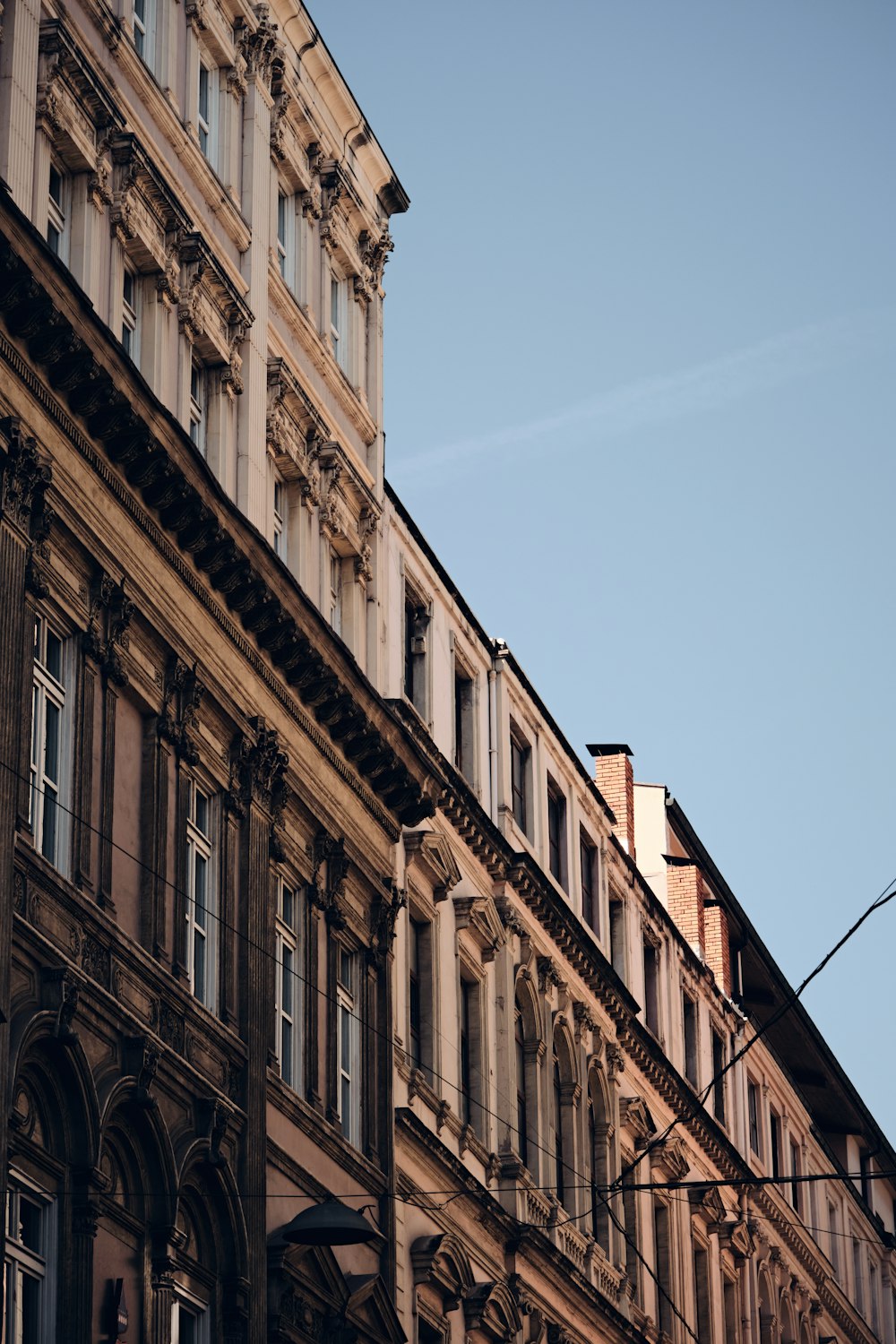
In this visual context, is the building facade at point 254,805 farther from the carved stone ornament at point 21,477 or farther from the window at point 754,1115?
the window at point 754,1115

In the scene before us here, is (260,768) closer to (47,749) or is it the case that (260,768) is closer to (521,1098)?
(47,749)

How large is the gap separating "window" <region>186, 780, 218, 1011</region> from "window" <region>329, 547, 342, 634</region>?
6481 mm

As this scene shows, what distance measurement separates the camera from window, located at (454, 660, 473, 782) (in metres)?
40.5

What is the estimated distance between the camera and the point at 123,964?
82.6 ft

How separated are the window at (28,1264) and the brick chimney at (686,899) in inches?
1374

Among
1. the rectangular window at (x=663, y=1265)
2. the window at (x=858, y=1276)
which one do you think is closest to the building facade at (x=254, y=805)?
the rectangular window at (x=663, y=1265)

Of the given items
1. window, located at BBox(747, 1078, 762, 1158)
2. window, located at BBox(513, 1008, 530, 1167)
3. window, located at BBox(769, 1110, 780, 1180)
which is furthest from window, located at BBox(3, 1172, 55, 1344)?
window, located at BBox(769, 1110, 780, 1180)

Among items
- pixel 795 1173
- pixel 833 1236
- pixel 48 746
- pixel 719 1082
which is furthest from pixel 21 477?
pixel 833 1236

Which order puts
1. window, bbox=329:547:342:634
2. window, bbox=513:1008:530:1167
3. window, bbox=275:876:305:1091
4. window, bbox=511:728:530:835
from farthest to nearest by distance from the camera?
1. window, bbox=511:728:530:835
2. window, bbox=513:1008:530:1167
3. window, bbox=329:547:342:634
4. window, bbox=275:876:305:1091

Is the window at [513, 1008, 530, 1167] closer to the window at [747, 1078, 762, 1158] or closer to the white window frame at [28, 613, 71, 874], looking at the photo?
the white window frame at [28, 613, 71, 874]

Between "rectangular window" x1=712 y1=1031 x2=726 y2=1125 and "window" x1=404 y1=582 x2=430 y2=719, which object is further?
"rectangular window" x1=712 y1=1031 x2=726 y2=1125

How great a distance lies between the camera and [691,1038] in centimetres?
5419

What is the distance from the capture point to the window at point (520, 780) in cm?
4269

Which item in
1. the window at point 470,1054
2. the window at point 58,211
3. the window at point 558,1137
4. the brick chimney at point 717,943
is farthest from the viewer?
the brick chimney at point 717,943
